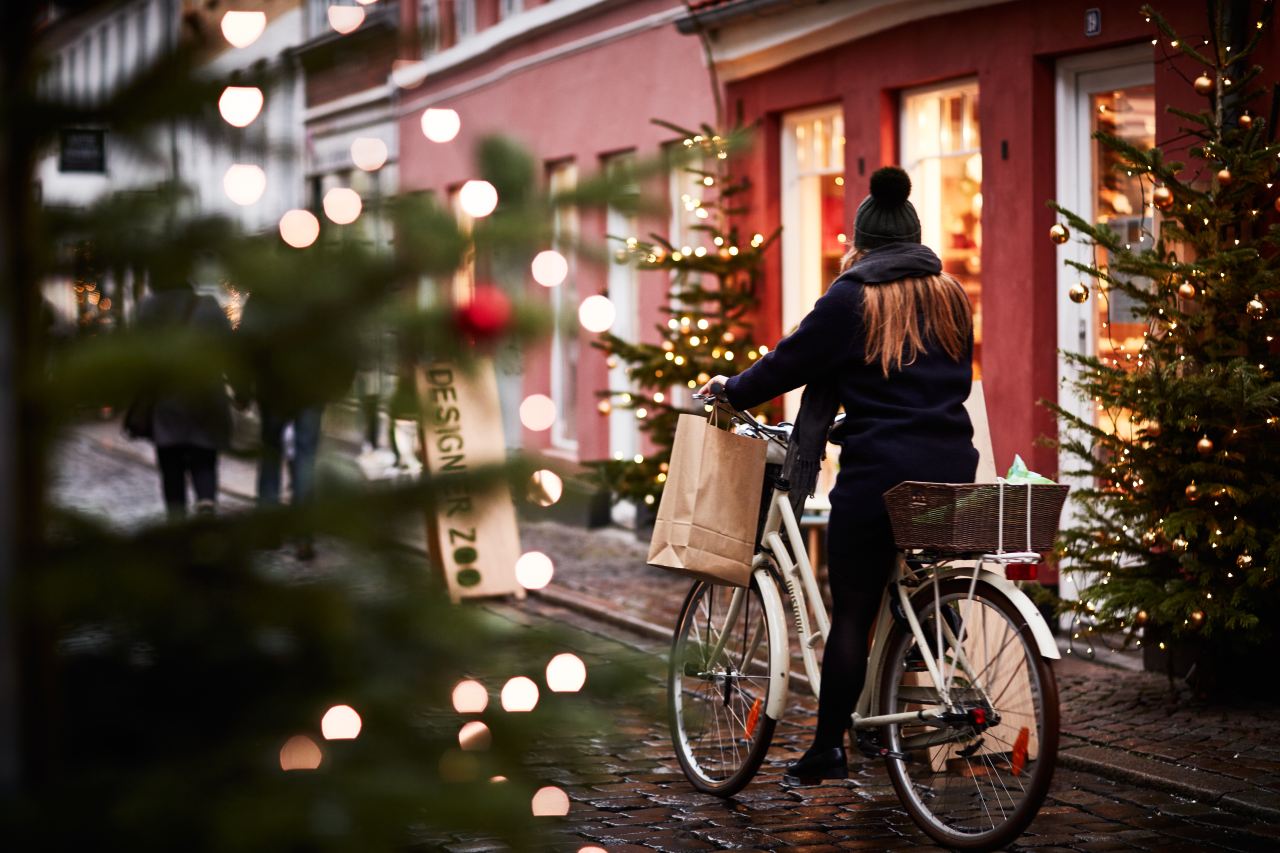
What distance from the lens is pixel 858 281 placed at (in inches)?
211

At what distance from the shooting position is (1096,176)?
31.6ft

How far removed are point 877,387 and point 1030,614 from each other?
2.79 feet

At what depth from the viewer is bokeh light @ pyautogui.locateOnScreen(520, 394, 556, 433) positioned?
1.79 meters

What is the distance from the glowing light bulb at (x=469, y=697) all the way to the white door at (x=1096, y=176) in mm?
7773

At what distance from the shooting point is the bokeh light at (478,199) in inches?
60.8

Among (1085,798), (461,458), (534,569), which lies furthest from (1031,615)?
(461,458)

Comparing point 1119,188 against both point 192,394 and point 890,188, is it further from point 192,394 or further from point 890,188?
point 192,394

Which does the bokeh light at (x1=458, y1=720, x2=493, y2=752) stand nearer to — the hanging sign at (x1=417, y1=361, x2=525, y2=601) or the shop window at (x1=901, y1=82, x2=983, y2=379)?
the hanging sign at (x1=417, y1=361, x2=525, y2=601)

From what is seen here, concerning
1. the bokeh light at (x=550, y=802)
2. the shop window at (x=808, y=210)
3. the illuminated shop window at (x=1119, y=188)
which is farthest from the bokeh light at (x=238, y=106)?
the shop window at (x=808, y=210)

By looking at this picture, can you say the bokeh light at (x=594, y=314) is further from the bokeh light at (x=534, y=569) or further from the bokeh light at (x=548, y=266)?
the bokeh light at (x=534, y=569)

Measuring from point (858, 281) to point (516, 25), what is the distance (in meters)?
12.9

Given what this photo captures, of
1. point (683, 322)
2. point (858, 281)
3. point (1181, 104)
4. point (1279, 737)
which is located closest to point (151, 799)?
point (858, 281)

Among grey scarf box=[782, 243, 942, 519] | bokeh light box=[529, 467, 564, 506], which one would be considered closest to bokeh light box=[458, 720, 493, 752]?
bokeh light box=[529, 467, 564, 506]

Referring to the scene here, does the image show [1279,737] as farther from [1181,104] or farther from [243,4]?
[243,4]
